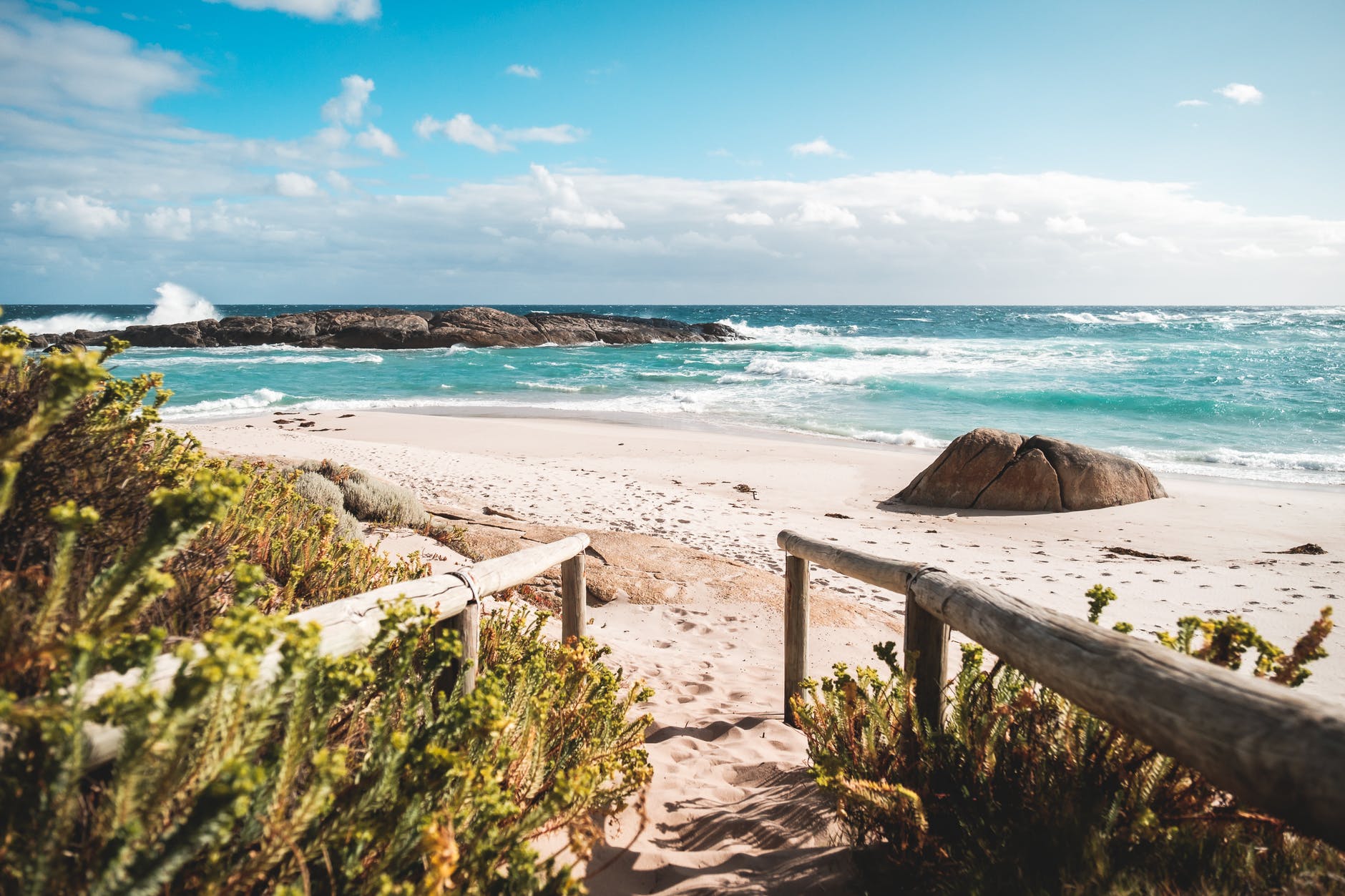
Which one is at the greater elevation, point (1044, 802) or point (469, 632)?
point (469, 632)

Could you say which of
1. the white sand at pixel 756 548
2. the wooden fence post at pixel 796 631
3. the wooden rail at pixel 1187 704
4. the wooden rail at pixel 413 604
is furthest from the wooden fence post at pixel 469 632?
the wooden fence post at pixel 796 631

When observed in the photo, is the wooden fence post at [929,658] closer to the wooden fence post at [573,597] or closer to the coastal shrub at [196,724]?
the coastal shrub at [196,724]

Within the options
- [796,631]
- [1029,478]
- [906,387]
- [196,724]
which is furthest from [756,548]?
[906,387]

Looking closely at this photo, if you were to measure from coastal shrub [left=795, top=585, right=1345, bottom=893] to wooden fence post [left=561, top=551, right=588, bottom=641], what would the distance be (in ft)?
6.48

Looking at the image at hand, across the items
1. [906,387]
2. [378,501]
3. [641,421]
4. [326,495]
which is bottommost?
[641,421]

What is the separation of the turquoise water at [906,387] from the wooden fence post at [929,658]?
49.0 ft

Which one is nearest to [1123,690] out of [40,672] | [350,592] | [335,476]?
[40,672]

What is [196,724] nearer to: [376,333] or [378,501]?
[378,501]

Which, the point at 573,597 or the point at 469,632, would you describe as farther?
the point at 573,597

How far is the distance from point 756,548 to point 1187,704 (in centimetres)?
702

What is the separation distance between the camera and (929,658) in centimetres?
302

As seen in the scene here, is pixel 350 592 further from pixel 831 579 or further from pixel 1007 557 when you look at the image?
pixel 1007 557

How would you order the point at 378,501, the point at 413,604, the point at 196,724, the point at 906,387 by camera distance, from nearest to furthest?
the point at 196,724 < the point at 413,604 < the point at 378,501 < the point at 906,387

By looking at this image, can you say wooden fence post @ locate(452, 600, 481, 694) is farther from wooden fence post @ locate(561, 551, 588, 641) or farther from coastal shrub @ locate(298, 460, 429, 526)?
coastal shrub @ locate(298, 460, 429, 526)
